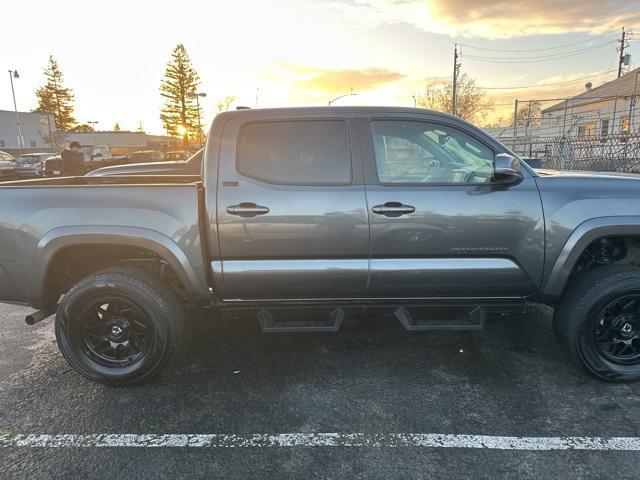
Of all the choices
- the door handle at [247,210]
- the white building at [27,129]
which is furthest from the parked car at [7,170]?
the white building at [27,129]

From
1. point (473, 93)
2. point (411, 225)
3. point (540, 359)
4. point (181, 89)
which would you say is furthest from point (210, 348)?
point (181, 89)

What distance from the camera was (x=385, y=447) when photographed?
2.61 meters

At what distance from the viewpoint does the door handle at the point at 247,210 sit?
3.16m

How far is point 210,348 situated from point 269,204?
1.55 m

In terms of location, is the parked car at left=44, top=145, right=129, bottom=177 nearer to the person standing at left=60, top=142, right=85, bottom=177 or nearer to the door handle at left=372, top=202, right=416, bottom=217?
the person standing at left=60, top=142, right=85, bottom=177

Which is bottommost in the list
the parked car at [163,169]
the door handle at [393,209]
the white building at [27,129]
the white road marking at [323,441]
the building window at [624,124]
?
the white road marking at [323,441]

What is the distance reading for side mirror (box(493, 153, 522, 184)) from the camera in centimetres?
303

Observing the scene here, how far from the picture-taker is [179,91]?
65.9 meters

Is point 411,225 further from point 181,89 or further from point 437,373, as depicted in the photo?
point 181,89

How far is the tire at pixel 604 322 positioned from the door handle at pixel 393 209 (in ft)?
4.49

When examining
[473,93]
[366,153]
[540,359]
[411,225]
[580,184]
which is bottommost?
[540,359]

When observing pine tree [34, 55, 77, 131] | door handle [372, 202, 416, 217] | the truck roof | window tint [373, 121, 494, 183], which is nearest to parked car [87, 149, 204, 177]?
the truck roof

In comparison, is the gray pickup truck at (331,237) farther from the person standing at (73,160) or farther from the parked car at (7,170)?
the parked car at (7,170)

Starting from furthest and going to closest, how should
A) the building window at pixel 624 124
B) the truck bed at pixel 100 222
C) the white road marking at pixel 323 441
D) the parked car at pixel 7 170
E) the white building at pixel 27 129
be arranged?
the white building at pixel 27 129 → the building window at pixel 624 124 → the parked car at pixel 7 170 → the truck bed at pixel 100 222 → the white road marking at pixel 323 441
